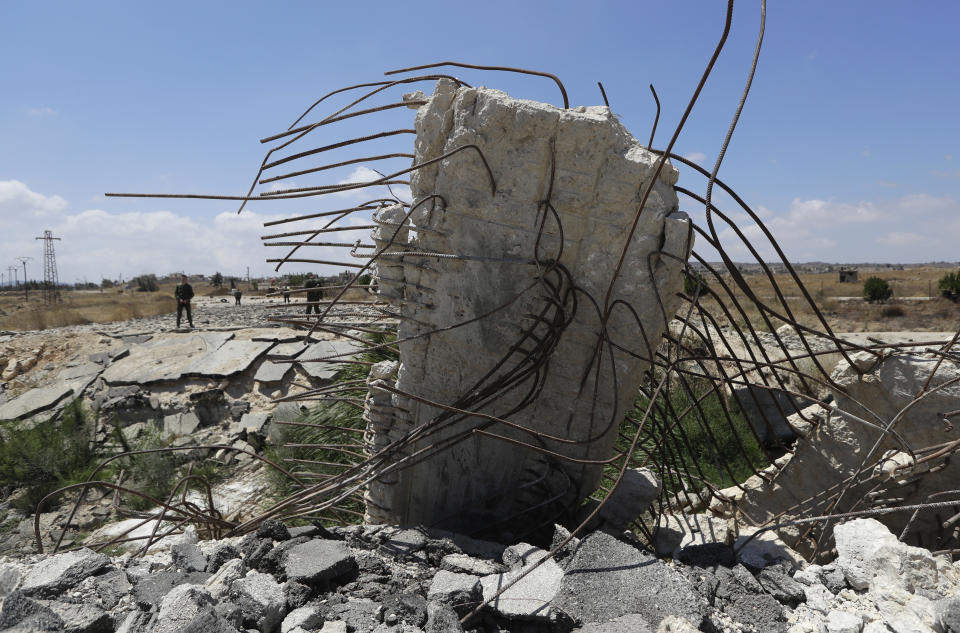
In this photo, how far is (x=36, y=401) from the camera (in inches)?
398

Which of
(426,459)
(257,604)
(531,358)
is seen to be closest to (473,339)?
(531,358)

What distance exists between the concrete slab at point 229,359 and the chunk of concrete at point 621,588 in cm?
896

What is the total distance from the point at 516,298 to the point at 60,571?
82.5 inches

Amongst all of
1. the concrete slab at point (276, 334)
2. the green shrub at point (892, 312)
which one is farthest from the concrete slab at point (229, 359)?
the green shrub at point (892, 312)

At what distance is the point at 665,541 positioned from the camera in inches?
109

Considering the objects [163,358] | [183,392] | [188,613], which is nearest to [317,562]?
[188,613]

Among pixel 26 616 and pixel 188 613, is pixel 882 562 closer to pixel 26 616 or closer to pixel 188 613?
pixel 188 613

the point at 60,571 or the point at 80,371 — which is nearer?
the point at 60,571

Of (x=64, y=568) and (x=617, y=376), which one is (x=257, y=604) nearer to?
(x=64, y=568)

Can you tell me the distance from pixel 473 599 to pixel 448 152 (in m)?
1.86

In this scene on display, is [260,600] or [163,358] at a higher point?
[260,600]

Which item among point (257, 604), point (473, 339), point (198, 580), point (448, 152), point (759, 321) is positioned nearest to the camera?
point (257, 604)

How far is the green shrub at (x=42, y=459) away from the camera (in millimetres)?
7547

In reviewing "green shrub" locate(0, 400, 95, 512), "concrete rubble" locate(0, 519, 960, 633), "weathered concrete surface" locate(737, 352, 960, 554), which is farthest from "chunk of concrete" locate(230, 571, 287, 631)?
"green shrub" locate(0, 400, 95, 512)
